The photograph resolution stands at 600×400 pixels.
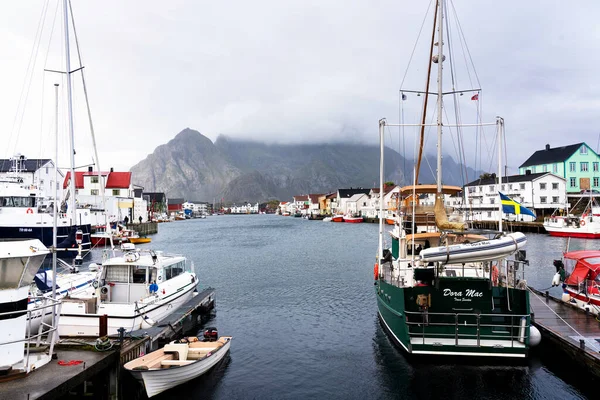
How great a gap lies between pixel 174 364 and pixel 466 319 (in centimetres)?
1186

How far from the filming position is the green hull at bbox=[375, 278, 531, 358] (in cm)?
1741

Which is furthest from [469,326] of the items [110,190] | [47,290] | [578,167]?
[110,190]

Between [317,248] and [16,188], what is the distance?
41108 mm

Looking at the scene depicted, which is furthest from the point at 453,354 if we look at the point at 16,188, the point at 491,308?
the point at 16,188

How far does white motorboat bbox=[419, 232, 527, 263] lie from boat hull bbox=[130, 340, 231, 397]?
32.4 ft

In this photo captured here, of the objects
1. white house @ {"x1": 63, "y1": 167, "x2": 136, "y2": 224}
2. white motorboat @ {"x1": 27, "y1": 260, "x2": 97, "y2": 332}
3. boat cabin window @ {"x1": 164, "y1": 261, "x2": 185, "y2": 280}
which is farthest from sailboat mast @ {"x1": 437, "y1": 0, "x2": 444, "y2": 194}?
white house @ {"x1": 63, "y1": 167, "x2": 136, "y2": 224}

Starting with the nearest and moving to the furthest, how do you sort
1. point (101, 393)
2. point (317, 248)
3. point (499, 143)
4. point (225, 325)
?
point (101, 393) < point (499, 143) < point (225, 325) < point (317, 248)

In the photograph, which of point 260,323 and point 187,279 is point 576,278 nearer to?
point 260,323

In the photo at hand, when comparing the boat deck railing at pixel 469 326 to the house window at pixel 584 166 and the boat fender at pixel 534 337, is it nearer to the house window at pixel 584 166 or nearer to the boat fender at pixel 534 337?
the boat fender at pixel 534 337

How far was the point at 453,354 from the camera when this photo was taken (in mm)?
17703

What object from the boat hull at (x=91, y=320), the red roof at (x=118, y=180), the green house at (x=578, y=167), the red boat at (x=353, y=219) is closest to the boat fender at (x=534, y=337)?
the boat hull at (x=91, y=320)

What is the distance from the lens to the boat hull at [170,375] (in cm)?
1467

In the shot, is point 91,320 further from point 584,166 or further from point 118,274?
point 584,166

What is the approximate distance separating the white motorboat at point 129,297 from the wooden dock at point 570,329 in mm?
18727
